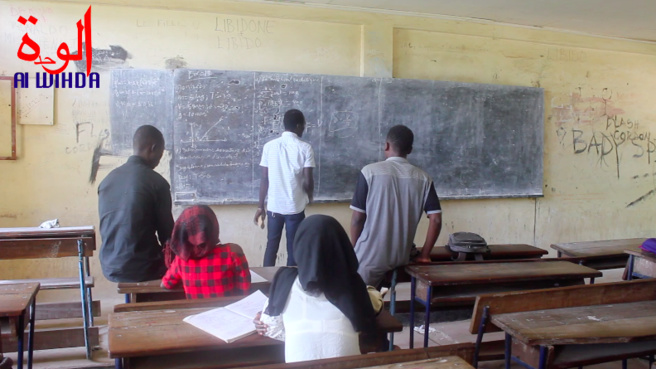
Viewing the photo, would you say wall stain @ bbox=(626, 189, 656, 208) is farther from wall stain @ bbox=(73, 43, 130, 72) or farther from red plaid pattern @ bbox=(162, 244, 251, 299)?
wall stain @ bbox=(73, 43, 130, 72)

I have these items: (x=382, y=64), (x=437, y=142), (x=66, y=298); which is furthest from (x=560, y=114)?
(x=66, y=298)

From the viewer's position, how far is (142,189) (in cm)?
252

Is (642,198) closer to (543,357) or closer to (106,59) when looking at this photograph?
(543,357)

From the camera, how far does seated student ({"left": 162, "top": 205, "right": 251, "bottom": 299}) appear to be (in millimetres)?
2236

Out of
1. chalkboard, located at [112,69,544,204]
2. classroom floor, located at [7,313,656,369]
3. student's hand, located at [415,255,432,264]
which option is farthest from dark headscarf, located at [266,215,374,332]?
chalkboard, located at [112,69,544,204]

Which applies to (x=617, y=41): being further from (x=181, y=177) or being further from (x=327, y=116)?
(x=181, y=177)

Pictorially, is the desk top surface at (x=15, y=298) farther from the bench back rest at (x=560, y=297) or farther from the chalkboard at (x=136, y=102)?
the chalkboard at (x=136, y=102)

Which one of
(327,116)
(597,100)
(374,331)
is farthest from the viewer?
(597,100)

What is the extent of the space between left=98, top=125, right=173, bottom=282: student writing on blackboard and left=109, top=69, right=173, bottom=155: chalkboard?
174cm

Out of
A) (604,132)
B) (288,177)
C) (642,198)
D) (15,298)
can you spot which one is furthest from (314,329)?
(642,198)

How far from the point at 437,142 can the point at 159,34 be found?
2680 millimetres

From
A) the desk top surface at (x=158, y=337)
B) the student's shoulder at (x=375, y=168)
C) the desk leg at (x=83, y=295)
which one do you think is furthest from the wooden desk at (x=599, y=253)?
the desk leg at (x=83, y=295)

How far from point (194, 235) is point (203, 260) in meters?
0.13

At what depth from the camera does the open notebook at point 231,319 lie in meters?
1.81
